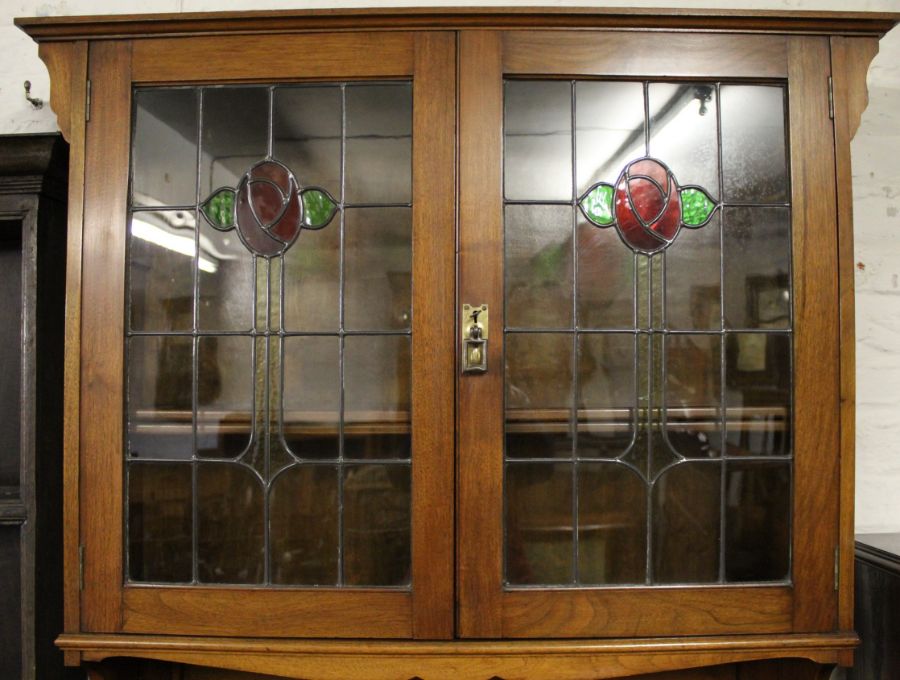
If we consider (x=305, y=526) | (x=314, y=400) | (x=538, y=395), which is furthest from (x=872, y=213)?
(x=305, y=526)

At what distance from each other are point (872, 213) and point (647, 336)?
86 centimetres

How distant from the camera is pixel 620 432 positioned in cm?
116

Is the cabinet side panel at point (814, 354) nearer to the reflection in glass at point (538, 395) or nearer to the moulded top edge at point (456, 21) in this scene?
the moulded top edge at point (456, 21)

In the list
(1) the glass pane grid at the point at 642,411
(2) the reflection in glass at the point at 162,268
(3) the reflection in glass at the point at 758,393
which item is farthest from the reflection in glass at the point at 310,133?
(3) the reflection in glass at the point at 758,393

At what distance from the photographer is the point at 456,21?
1.14 metres

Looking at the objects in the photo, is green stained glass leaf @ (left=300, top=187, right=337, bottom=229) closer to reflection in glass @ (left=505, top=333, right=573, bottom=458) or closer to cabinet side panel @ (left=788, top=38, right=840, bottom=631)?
reflection in glass @ (left=505, top=333, right=573, bottom=458)

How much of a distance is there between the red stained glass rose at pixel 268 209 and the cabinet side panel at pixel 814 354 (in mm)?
980

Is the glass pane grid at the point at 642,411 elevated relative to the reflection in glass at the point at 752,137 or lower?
lower

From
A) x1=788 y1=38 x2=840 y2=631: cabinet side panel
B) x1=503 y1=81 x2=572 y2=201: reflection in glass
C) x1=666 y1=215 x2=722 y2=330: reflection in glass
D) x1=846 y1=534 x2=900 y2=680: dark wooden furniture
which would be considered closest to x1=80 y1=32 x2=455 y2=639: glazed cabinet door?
x1=503 y1=81 x2=572 y2=201: reflection in glass

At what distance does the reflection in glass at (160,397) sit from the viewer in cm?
117

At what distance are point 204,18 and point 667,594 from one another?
1421 millimetres

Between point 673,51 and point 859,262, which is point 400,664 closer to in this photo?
point 673,51

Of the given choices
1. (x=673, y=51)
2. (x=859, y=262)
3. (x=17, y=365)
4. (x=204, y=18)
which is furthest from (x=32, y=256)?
(x=859, y=262)

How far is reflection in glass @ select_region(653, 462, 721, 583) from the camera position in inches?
45.6
